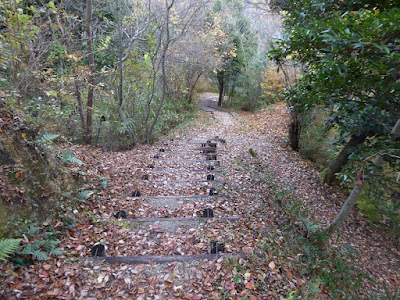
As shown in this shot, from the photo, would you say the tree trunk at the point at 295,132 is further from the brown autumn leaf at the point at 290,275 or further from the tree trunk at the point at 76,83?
the tree trunk at the point at 76,83

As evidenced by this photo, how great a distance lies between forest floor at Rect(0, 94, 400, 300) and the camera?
2.48m

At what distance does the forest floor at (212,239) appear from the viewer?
248cm

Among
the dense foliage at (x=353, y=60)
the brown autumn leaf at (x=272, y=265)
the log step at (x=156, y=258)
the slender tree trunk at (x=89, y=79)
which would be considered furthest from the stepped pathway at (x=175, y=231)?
the slender tree trunk at (x=89, y=79)

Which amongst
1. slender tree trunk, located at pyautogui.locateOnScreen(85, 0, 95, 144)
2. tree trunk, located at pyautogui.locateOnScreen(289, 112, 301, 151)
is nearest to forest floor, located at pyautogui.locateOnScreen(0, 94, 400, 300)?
slender tree trunk, located at pyautogui.locateOnScreen(85, 0, 95, 144)

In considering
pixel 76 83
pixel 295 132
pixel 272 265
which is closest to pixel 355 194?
pixel 272 265

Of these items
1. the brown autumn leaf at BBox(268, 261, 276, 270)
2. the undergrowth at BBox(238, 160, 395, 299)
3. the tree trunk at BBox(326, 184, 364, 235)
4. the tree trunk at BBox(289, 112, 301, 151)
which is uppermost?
the tree trunk at BBox(289, 112, 301, 151)

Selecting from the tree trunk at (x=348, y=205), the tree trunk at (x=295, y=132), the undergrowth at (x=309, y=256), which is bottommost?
the undergrowth at (x=309, y=256)

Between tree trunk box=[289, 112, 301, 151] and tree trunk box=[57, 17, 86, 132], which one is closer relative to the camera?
tree trunk box=[57, 17, 86, 132]

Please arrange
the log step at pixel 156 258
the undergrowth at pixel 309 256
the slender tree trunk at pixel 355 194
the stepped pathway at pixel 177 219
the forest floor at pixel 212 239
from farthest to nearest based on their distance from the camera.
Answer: the slender tree trunk at pixel 355 194, the undergrowth at pixel 309 256, the stepped pathway at pixel 177 219, the log step at pixel 156 258, the forest floor at pixel 212 239

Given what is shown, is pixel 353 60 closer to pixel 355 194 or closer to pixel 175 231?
pixel 355 194

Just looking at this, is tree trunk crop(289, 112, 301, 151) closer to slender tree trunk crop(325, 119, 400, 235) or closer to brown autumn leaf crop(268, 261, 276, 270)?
slender tree trunk crop(325, 119, 400, 235)

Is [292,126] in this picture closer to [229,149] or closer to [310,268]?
[229,149]

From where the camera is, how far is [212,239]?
3.20m

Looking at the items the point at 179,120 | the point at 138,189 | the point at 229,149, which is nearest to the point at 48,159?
the point at 138,189
